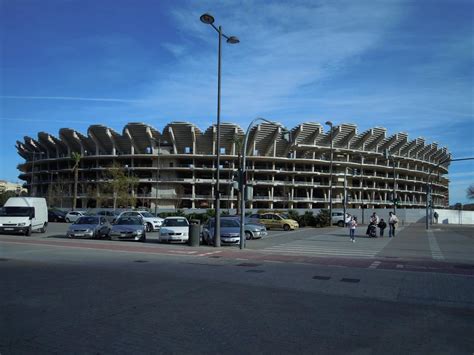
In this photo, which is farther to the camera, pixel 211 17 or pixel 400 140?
pixel 400 140

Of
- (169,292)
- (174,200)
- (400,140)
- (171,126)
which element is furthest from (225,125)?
(169,292)

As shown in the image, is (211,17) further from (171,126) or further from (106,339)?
(171,126)

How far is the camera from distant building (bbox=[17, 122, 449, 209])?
8325 centimetres

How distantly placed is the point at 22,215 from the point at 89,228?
4496mm

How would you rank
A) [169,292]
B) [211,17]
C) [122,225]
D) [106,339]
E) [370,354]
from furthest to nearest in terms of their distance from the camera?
[122,225] → [211,17] → [169,292] → [106,339] → [370,354]

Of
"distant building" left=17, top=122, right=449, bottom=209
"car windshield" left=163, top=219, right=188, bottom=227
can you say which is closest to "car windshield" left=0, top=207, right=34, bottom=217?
"car windshield" left=163, top=219, right=188, bottom=227

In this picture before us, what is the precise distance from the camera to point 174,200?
85062mm

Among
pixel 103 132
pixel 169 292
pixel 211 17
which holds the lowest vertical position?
pixel 169 292

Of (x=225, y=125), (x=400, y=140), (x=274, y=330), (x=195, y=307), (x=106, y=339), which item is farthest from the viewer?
(x=400, y=140)

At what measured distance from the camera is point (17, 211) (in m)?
25.8

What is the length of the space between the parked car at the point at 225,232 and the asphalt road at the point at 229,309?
847 cm

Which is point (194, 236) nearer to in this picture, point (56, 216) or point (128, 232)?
point (128, 232)

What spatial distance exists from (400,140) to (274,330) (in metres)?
98.3

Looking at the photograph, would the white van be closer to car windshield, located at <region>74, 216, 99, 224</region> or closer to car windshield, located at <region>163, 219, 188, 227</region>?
car windshield, located at <region>74, 216, 99, 224</region>
